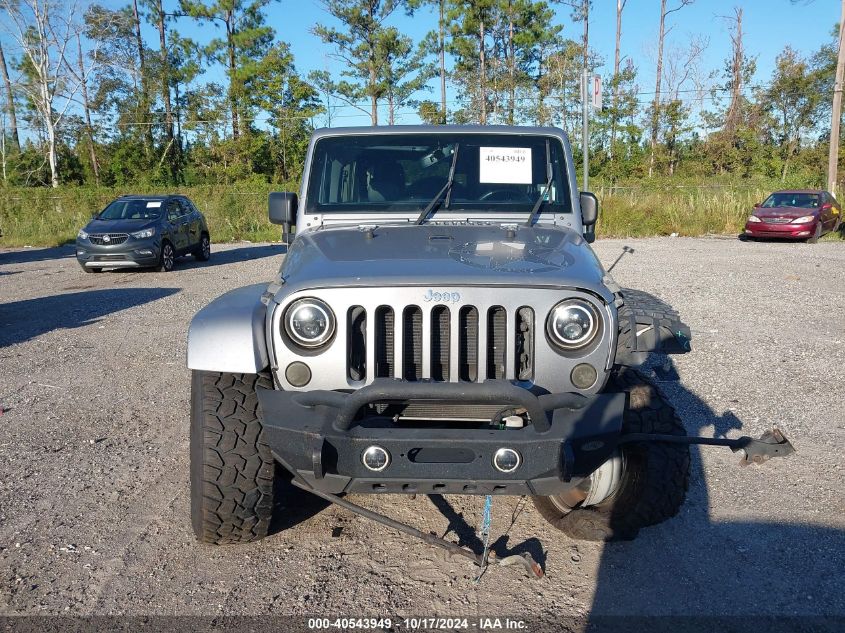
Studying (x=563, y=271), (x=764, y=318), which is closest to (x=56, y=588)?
(x=563, y=271)

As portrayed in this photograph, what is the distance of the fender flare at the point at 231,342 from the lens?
9.27ft

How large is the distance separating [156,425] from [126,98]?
1687 inches

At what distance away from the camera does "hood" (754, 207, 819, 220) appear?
62.3 feet

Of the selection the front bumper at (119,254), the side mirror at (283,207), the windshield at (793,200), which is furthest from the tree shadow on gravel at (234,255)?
the windshield at (793,200)

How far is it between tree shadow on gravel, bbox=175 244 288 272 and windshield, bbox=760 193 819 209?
14.0 m

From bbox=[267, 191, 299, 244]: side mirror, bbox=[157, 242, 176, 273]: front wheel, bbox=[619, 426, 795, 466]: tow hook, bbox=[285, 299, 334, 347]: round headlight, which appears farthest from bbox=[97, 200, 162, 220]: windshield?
bbox=[619, 426, 795, 466]: tow hook

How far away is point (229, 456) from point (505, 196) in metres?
2.20

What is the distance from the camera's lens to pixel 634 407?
9.80ft

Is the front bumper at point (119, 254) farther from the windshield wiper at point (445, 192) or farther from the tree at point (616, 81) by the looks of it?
the tree at point (616, 81)

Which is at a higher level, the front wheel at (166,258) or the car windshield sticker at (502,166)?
the car windshield sticker at (502,166)

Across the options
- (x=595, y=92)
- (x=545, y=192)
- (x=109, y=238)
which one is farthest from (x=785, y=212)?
(x=545, y=192)

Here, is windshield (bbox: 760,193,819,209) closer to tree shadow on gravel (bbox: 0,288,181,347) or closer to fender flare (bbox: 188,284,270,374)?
tree shadow on gravel (bbox: 0,288,181,347)

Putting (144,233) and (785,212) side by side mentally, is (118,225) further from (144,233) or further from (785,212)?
(785,212)

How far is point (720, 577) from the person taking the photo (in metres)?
2.98
